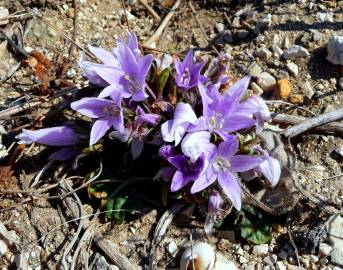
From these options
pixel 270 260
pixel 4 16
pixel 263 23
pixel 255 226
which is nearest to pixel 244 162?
pixel 255 226

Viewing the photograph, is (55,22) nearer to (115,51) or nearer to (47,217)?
(115,51)

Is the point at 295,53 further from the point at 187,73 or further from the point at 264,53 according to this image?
the point at 187,73

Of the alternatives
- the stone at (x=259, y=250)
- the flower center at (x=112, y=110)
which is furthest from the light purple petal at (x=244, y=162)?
the flower center at (x=112, y=110)

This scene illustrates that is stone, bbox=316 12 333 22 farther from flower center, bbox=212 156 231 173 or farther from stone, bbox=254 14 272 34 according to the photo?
flower center, bbox=212 156 231 173

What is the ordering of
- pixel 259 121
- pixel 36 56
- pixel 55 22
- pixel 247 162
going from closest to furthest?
pixel 247 162 < pixel 259 121 < pixel 36 56 < pixel 55 22

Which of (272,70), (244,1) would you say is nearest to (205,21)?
(244,1)

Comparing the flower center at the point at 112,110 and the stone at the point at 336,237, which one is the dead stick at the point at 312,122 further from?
the flower center at the point at 112,110

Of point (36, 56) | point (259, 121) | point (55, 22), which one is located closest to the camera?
point (259, 121)
